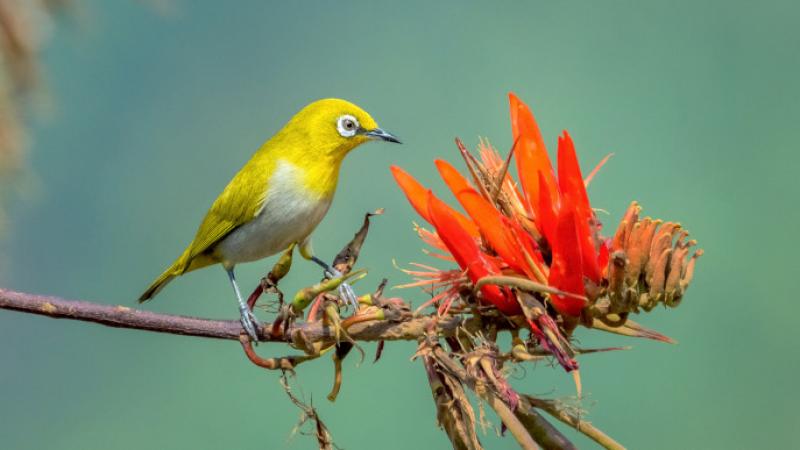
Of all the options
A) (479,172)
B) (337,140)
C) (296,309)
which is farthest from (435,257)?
(337,140)

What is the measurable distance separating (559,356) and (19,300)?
0.43 metres

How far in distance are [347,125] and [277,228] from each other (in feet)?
A: 0.55

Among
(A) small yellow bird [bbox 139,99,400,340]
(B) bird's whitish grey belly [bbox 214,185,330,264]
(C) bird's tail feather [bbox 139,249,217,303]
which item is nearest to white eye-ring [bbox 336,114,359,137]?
(A) small yellow bird [bbox 139,99,400,340]

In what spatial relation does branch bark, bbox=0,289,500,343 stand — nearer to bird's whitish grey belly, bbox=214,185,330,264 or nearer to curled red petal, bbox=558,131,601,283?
curled red petal, bbox=558,131,601,283

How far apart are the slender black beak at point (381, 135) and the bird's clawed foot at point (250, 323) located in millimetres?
408

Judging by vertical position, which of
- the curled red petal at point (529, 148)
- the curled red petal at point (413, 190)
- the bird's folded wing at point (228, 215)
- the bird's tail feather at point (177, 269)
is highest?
the curled red petal at point (529, 148)

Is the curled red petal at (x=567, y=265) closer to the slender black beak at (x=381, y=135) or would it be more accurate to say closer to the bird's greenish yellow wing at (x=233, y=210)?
the slender black beak at (x=381, y=135)

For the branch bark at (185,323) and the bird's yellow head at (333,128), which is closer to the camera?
the branch bark at (185,323)

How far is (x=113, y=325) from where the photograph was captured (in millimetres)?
704

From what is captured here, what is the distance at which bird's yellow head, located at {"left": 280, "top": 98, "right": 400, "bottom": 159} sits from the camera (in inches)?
43.8

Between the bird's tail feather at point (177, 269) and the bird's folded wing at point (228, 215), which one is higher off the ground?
the bird's folded wing at point (228, 215)

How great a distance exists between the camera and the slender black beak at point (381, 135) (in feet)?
3.57

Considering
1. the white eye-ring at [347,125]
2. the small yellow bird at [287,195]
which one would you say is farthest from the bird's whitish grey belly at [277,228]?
the white eye-ring at [347,125]

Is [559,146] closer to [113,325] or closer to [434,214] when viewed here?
[434,214]
